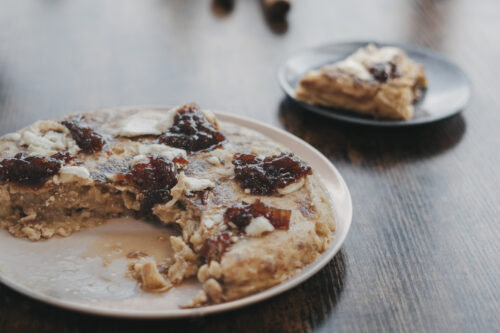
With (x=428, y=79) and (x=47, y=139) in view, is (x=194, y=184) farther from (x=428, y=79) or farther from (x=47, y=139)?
(x=428, y=79)

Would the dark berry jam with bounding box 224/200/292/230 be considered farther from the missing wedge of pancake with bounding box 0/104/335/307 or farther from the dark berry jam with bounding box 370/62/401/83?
the dark berry jam with bounding box 370/62/401/83

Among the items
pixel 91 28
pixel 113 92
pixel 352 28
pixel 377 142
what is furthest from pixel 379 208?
pixel 91 28

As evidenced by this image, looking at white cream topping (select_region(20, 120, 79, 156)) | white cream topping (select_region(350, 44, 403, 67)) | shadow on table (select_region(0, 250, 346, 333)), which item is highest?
white cream topping (select_region(350, 44, 403, 67))

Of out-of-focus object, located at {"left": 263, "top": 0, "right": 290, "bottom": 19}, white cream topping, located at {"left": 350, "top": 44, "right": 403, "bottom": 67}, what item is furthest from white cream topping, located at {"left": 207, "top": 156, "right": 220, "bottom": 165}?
out-of-focus object, located at {"left": 263, "top": 0, "right": 290, "bottom": 19}

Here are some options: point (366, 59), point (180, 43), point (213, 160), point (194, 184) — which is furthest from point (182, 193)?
point (180, 43)

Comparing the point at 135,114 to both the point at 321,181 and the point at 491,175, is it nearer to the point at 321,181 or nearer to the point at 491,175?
the point at 321,181

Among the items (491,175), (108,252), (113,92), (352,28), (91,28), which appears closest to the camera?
(108,252)

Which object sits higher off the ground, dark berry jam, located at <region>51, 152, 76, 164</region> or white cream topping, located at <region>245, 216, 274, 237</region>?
dark berry jam, located at <region>51, 152, 76, 164</region>
